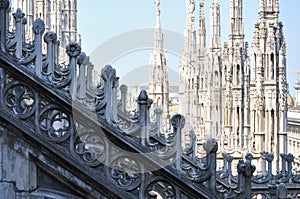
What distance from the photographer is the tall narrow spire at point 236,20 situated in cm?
2527

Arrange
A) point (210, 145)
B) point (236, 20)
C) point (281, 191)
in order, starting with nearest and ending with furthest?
point (210, 145) → point (281, 191) → point (236, 20)

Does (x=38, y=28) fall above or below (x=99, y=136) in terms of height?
above

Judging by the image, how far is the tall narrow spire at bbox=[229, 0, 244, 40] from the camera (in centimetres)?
2527

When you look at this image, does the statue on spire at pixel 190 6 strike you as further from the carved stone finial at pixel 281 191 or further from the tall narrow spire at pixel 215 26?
the carved stone finial at pixel 281 191

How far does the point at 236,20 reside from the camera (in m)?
25.5

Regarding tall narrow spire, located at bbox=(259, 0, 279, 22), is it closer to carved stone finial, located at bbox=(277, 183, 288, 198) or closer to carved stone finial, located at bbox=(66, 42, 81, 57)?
carved stone finial, located at bbox=(277, 183, 288, 198)

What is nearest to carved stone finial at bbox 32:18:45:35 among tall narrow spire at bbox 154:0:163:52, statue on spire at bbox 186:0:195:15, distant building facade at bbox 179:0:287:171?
distant building facade at bbox 179:0:287:171

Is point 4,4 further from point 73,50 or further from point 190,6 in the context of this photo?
point 190,6

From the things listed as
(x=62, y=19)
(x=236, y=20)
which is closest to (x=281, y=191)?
(x=236, y=20)

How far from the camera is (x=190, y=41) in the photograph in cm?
4081

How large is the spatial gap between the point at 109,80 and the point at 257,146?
12.9 m

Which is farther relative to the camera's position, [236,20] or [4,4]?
[236,20]

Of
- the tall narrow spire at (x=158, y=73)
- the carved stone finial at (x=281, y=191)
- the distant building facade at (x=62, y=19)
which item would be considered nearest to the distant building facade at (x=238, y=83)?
the tall narrow spire at (x=158, y=73)

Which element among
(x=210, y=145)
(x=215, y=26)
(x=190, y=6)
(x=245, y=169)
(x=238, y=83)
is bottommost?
(x=245, y=169)
